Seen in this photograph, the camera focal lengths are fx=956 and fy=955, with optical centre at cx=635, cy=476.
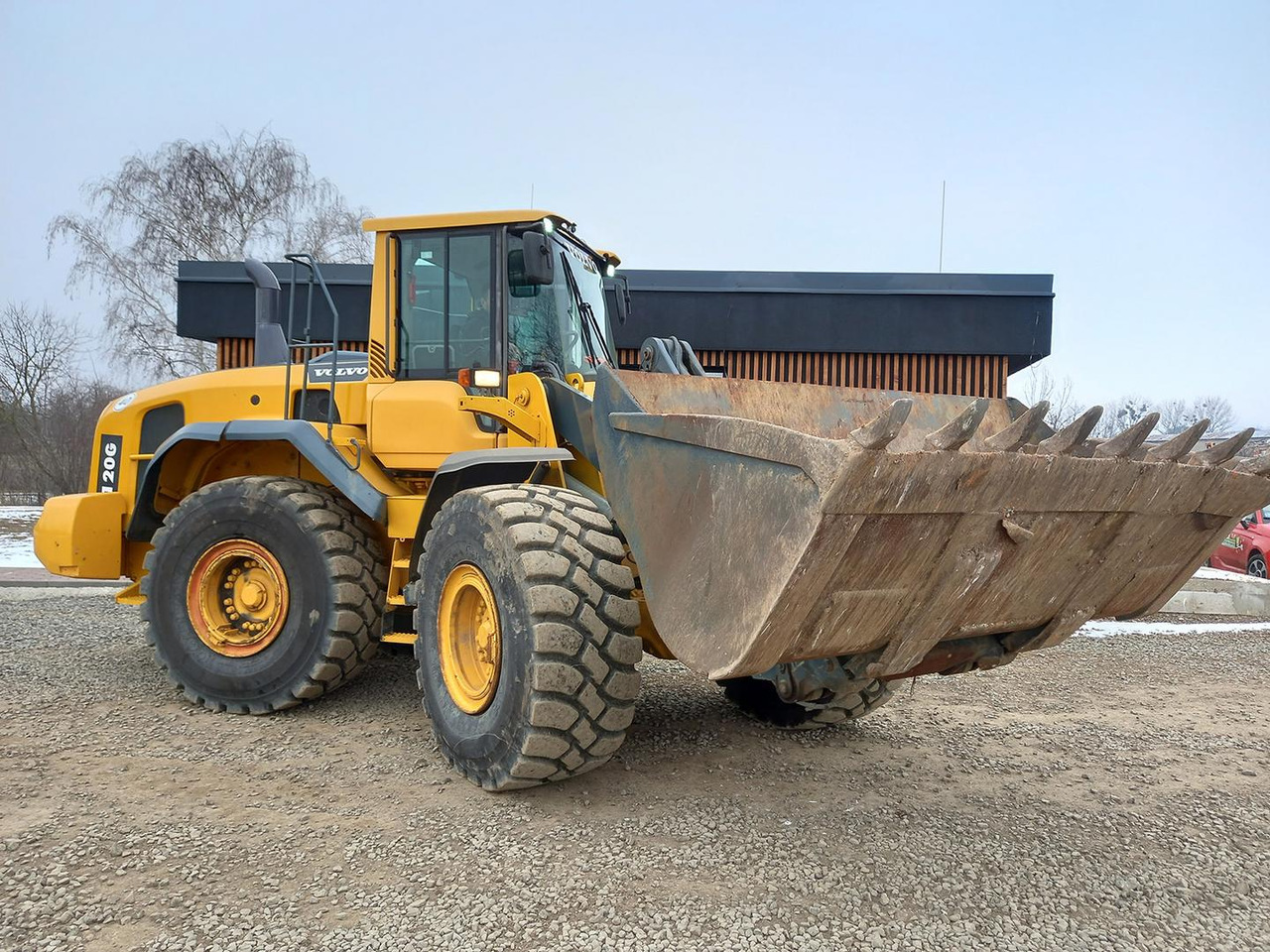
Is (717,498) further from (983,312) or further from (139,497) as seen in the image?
(983,312)

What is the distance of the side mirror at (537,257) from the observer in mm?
4395

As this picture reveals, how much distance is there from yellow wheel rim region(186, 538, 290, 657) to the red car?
12717 mm

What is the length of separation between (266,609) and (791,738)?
2801 mm

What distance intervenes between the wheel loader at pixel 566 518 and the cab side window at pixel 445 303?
1 cm

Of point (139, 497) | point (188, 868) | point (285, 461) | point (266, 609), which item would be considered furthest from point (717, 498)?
point (139, 497)

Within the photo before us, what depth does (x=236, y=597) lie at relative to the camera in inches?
201

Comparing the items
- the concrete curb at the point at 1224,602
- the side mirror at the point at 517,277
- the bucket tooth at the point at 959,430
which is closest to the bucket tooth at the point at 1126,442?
the bucket tooth at the point at 959,430

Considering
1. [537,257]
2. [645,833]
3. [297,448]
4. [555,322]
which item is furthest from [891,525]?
[297,448]

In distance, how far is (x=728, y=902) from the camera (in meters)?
2.87

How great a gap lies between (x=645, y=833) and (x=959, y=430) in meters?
1.79

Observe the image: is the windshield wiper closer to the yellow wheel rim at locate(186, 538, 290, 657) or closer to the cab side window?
the cab side window

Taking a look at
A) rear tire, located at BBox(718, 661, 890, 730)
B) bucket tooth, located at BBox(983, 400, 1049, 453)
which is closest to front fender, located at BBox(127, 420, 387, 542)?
rear tire, located at BBox(718, 661, 890, 730)

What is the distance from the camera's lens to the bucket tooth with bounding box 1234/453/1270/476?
11.5 ft

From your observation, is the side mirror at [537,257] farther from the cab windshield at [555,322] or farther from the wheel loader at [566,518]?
the cab windshield at [555,322]
